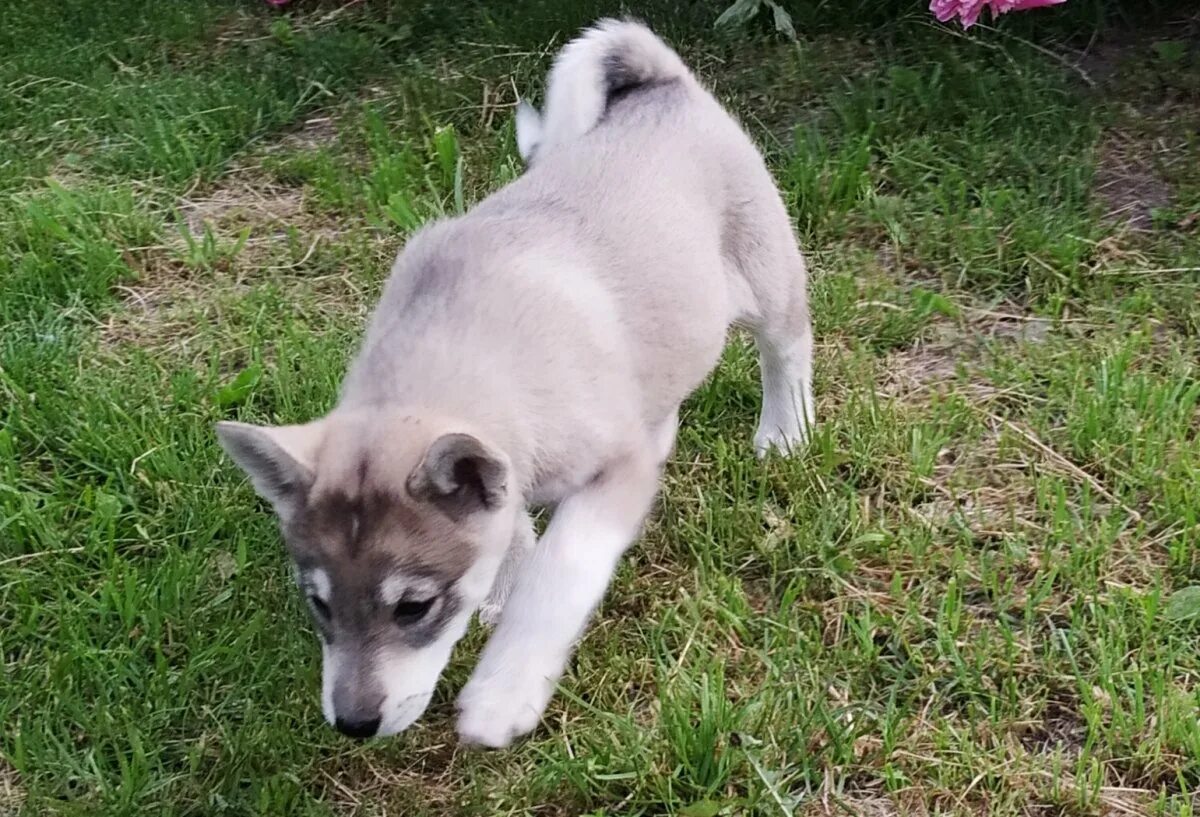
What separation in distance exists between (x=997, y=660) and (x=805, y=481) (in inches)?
25.6

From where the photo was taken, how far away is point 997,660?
8.59 feet

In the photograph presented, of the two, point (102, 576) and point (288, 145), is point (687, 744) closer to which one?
point (102, 576)

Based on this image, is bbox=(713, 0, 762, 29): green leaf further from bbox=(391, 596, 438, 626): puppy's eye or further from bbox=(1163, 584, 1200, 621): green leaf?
bbox=(391, 596, 438, 626): puppy's eye

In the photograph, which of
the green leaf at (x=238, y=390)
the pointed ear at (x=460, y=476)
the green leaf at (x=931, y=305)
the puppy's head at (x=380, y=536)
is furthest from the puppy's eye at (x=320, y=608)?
the green leaf at (x=931, y=305)

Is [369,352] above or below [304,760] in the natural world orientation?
above

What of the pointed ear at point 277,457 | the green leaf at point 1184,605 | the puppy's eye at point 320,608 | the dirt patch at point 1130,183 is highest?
the pointed ear at point 277,457

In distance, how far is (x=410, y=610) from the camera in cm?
219

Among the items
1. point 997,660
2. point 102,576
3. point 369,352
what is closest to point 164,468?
point 102,576

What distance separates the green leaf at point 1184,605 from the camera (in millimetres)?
2646

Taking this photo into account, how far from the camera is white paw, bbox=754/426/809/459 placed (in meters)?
3.18

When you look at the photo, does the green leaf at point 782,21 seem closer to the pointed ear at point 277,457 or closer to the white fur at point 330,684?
the pointed ear at point 277,457

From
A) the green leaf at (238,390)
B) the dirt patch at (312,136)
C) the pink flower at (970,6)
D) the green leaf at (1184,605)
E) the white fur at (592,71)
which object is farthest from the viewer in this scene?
the dirt patch at (312,136)

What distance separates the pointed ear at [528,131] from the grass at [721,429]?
271 mm

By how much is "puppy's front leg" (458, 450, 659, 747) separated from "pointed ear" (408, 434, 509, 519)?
196 millimetres
